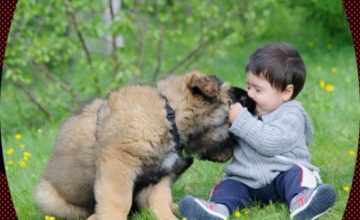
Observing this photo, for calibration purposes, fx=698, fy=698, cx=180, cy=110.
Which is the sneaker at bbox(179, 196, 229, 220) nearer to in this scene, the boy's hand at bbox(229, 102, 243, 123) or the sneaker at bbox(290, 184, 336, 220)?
the sneaker at bbox(290, 184, 336, 220)

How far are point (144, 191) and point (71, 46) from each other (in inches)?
160

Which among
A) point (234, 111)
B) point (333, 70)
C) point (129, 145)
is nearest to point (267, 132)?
point (234, 111)

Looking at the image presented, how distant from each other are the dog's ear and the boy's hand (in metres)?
0.14

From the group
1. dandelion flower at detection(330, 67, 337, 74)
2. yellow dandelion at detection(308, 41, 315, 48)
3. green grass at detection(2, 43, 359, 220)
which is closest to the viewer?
green grass at detection(2, 43, 359, 220)

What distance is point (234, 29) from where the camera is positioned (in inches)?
377

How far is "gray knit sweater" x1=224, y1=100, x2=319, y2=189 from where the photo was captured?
13.8ft

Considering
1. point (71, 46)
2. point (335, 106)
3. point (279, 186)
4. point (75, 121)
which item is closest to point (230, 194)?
point (279, 186)

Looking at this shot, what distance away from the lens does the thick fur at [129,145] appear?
3939mm

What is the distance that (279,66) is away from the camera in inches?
→ 166

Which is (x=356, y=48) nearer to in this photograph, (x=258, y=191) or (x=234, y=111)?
(x=234, y=111)

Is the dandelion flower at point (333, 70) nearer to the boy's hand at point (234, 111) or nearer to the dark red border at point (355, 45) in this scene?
the boy's hand at point (234, 111)

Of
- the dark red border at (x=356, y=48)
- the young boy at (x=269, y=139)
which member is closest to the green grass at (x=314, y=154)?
the young boy at (x=269, y=139)

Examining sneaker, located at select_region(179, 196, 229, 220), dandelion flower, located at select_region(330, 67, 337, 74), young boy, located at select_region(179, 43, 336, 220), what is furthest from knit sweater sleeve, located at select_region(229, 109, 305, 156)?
dandelion flower, located at select_region(330, 67, 337, 74)

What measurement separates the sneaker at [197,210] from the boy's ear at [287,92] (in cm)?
84
